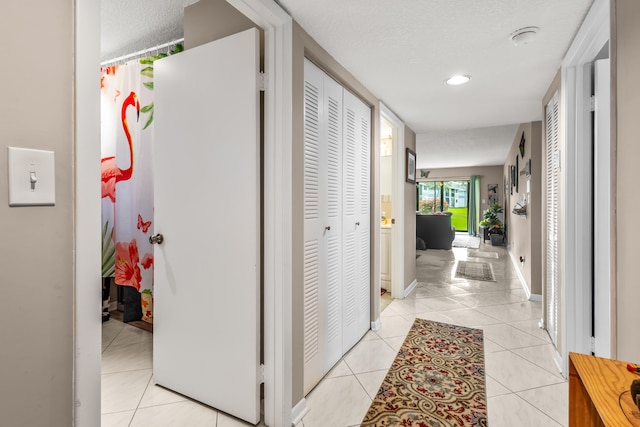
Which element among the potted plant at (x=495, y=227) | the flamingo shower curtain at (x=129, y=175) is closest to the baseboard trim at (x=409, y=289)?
the flamingo shower curtain at (x=129, y=175)

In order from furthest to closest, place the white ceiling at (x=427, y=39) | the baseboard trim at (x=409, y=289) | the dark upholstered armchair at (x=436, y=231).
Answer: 1. the dark upholstered armchair at (x=436, y=231)
2. the baseboard trim at (x=409, y=289)
3. the white ceiling at (x=427, y=39)

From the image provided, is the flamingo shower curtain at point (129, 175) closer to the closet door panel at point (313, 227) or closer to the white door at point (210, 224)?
the white door at point (210, 224)

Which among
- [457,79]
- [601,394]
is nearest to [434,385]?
[601,394]

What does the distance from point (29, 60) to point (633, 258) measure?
6.03 ft

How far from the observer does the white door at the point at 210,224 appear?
159 centimetres

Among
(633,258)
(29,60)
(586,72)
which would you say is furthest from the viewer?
(586,72)

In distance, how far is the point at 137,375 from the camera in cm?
207

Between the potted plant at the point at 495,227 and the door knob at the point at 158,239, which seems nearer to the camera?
the door knob at the point at 158,239

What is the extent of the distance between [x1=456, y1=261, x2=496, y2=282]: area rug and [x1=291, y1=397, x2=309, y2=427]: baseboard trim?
3781mm

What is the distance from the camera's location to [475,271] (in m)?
5.21

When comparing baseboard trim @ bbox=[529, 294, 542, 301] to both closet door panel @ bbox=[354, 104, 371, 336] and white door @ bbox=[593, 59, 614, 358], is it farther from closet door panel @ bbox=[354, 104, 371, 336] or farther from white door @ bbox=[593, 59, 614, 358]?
closet door panel @ bbox=[354, 104, 371, 336]

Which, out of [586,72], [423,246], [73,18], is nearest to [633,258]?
[586,72]

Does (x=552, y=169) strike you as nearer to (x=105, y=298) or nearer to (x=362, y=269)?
(x=362, y=269)

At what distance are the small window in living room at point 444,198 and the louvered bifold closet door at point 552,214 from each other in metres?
10.00
